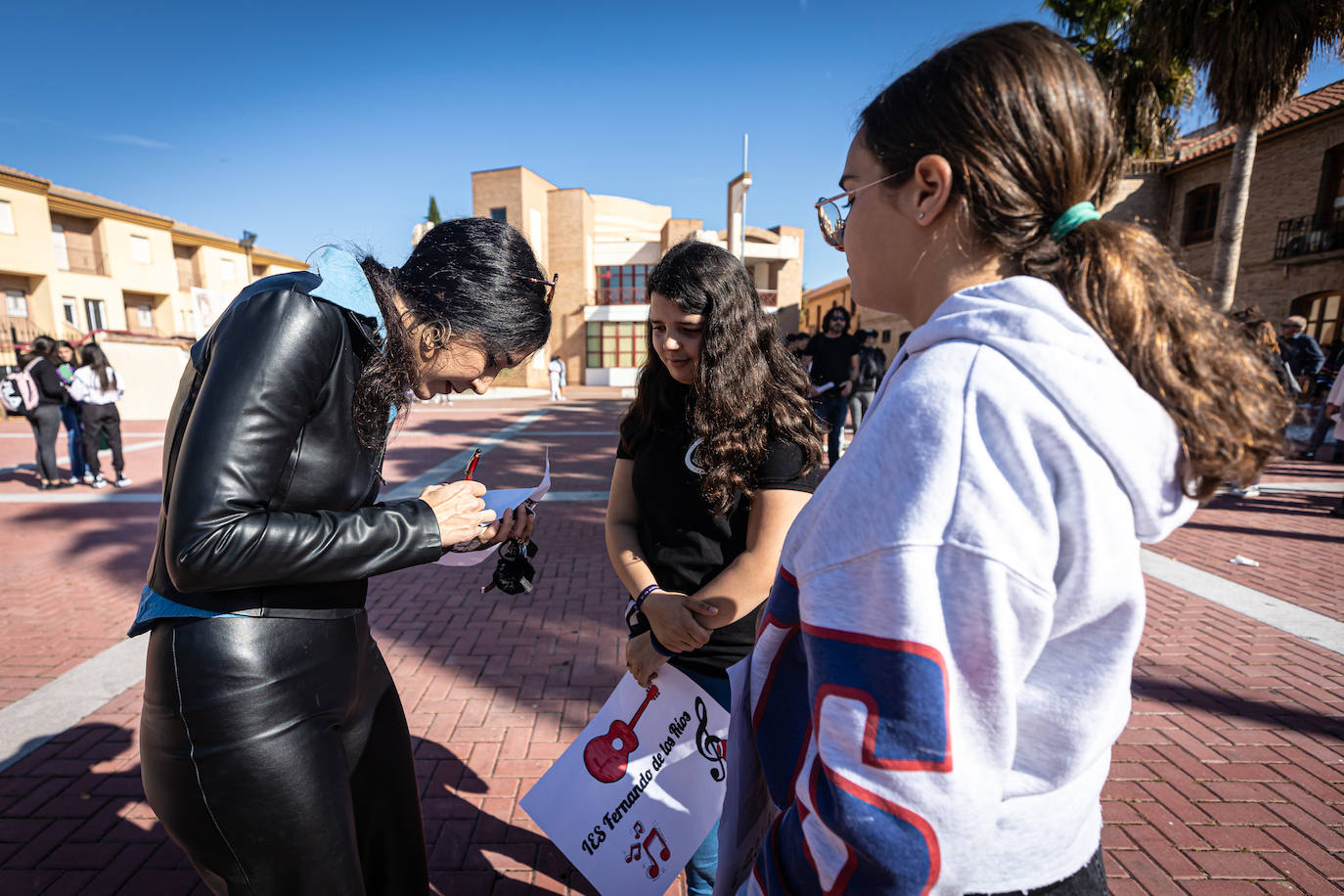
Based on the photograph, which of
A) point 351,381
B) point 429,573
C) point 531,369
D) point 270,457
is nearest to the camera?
point 270,457

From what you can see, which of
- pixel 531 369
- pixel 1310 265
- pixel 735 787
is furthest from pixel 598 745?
pixel 531 369

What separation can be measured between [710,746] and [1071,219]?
1566mm

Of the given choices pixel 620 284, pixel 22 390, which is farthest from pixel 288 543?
pixel 620 284

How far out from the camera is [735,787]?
119cm

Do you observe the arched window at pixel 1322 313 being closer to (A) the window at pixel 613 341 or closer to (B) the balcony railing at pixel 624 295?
(B) the balcony railing at pixel 624 295

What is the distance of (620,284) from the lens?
38875mm

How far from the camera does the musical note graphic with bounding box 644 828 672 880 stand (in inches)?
70.3

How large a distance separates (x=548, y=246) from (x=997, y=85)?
38932mm

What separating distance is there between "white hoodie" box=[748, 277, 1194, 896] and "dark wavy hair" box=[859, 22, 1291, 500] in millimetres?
60

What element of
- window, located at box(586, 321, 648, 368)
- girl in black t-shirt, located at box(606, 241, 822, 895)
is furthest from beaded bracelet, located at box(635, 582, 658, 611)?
window, located at box(586, 321, 648, 368)

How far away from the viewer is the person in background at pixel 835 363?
9.11m

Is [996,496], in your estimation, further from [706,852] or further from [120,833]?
[120,833]

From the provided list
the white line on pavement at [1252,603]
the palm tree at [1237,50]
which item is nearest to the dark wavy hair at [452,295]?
the white line on pavement at [1252,603]

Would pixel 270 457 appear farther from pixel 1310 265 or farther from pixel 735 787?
pixel 1310 265
